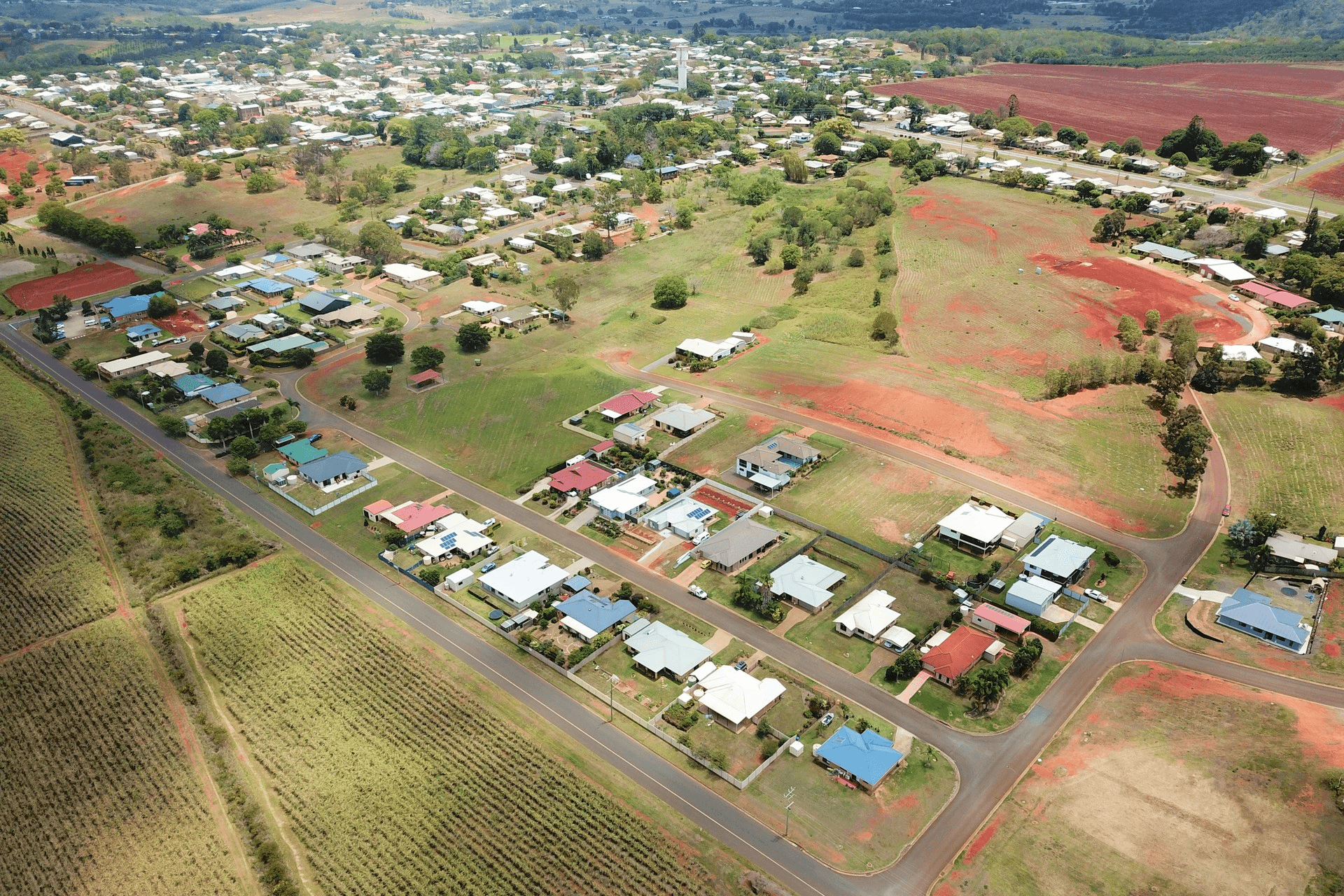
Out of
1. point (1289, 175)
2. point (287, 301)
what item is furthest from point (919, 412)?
point (1289, 175)

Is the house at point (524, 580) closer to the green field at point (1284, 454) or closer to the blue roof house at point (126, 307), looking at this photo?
the green field at point (1284, 454)

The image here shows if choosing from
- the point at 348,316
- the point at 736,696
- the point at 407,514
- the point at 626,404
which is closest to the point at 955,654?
the point at 736,696

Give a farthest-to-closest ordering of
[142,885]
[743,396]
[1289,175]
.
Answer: [1289,175], [743,396], [142,885]

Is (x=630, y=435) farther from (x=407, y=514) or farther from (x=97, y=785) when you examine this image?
(x=97, y=785)

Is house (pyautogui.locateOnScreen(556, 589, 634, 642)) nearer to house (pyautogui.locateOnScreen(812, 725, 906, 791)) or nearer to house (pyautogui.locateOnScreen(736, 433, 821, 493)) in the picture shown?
house (pyautogui.locateOnScreen(812, 725, 906, 791))

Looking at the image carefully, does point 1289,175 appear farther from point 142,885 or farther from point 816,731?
point 142,885

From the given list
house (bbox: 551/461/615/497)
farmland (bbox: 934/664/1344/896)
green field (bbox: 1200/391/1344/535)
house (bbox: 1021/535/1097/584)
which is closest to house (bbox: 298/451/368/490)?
house (bbox: 551/461/615/497)
